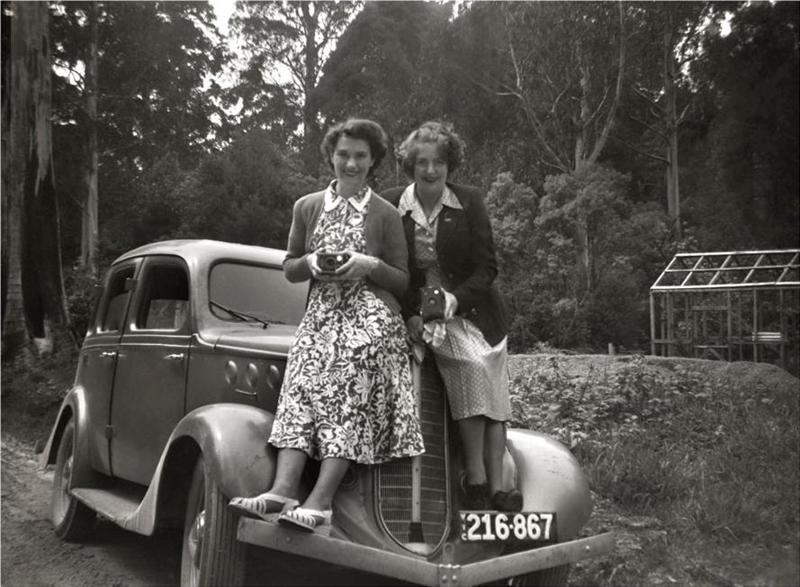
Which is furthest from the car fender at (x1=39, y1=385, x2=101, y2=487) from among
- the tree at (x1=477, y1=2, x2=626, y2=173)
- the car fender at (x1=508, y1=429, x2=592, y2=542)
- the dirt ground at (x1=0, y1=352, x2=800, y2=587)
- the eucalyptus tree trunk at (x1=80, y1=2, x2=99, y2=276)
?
the eucalyptus tree trunk at (x1=80, y1=2, x2=99, y2=276)

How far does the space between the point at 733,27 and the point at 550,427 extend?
6768 mm

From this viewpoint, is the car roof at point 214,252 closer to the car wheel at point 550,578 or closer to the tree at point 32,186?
the car wheel at point 550,578

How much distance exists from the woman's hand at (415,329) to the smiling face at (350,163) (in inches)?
26.8

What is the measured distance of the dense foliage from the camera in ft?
34.4

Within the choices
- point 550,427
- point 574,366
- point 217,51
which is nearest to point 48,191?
point 217,51

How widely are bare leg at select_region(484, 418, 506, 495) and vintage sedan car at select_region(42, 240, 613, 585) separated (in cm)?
16

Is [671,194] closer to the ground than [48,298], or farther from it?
farther from it

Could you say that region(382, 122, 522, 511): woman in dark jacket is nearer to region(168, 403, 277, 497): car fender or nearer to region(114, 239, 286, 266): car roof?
region(168, 403, 277, 497): car fender

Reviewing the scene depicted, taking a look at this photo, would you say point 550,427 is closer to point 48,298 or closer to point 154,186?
point 48,298

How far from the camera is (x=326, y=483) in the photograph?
328 centimetres

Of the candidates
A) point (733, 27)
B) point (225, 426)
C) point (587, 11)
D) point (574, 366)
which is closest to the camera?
point (225, 426)

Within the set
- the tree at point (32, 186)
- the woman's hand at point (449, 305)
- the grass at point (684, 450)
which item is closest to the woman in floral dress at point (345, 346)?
the woman's hand at point (449, 305)

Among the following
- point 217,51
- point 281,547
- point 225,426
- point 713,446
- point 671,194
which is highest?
point 217,51

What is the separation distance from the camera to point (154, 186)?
56.5 feet
